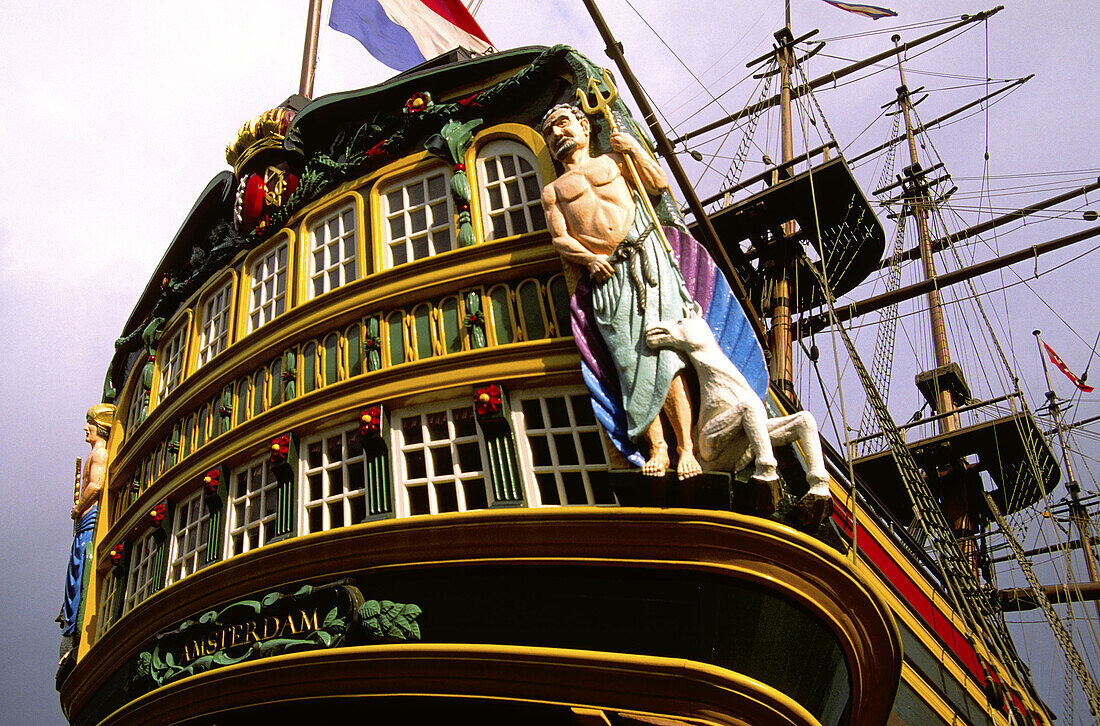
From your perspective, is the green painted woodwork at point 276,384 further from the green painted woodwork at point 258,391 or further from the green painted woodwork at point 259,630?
the green painted woodwork at point 259,630

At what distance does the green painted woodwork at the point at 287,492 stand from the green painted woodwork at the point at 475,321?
260cm

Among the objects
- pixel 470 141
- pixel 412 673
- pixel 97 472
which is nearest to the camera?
pixel 412 673

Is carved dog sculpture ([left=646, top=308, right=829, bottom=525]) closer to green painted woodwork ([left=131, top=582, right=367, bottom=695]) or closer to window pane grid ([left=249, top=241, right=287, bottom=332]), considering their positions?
green painted woodwork ([left=131, top=582, right=367, bottom=695])

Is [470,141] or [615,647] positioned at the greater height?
[470,141]

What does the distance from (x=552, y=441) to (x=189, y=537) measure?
572 cm

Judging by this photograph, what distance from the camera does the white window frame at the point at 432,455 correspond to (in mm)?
10258

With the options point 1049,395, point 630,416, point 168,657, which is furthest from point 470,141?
point 1049,395

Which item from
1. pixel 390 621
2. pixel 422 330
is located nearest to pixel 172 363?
pixel 422 330

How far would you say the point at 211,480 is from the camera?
487 inches

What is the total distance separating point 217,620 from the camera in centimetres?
1109

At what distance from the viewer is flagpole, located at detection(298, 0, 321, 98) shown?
58.7 feet

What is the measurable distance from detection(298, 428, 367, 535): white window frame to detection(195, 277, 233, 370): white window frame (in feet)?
9.93

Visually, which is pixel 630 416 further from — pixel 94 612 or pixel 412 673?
pixel 94 612

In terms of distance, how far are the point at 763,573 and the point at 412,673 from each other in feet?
11.5
